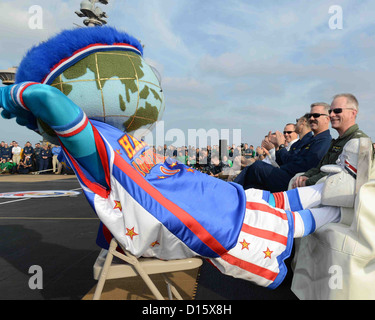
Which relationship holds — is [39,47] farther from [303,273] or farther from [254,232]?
[303,273]

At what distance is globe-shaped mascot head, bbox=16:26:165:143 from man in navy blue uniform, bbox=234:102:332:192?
4.76ft

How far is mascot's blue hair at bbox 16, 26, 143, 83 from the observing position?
1.72 meters

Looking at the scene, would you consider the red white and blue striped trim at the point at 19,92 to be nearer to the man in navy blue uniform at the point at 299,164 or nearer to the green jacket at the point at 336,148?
the green jacket at the point at 336,148

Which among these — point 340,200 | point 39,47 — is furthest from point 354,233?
point 39,47

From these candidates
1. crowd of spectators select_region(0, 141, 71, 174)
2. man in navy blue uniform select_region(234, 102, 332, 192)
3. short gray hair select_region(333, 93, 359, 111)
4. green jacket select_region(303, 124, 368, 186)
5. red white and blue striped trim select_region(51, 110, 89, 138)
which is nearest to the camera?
red white and blue striped trim select_region(51, 110, 89, 138)

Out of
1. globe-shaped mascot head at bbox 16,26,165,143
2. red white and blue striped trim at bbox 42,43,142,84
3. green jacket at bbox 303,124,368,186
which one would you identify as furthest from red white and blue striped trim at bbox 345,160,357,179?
red white and blue striped trim at bbox 42,43,142,84

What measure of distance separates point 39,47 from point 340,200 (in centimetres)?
192

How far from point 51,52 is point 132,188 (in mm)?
939

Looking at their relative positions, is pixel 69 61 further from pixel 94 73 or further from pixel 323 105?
pixel 323 105

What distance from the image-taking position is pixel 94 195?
1555mm

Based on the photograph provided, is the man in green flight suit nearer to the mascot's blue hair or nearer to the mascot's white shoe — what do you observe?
the mascot's white shoe

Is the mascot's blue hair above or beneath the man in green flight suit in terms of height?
above

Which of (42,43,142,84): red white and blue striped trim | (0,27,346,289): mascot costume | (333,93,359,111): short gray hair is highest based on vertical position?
(42,43,142,84): red white and blue striped trim

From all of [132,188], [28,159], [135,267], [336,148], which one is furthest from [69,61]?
[28,159]
